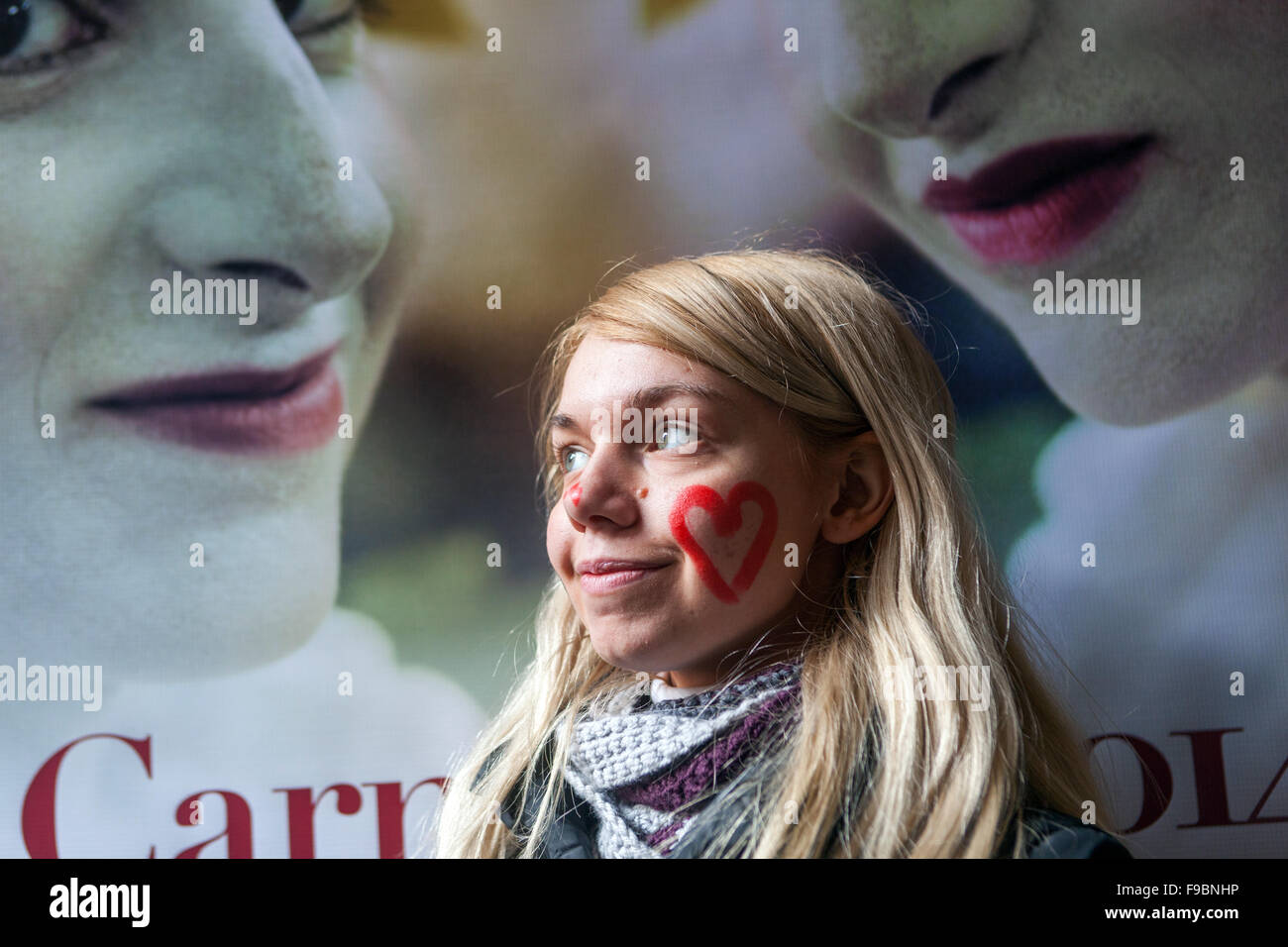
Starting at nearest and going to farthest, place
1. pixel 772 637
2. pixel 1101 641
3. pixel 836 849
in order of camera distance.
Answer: pixel 836 849
pixel 772 637
pixel 1101 641

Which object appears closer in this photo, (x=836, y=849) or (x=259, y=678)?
(x=836, y=849)

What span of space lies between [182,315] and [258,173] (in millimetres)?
373

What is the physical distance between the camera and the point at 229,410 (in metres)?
2.54

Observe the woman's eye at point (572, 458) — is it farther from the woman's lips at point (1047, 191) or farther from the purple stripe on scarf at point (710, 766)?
the woman's lips at point (1047, 191)

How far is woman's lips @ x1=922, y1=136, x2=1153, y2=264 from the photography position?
96.1 inches

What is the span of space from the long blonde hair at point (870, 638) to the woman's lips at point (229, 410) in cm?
103

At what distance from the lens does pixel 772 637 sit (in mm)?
1622

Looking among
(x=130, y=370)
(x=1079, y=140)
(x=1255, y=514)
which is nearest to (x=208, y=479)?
(x=130, y=370)

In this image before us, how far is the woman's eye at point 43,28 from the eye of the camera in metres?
2.52

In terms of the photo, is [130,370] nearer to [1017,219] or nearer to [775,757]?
[775,757]

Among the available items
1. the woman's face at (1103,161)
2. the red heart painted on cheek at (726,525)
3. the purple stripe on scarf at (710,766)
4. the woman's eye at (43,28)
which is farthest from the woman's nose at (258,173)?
the purple stripe on scarf at (710,766)

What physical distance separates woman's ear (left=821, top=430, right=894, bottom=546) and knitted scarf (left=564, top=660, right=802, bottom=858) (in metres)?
0.21

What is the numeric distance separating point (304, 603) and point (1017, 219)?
185 cm

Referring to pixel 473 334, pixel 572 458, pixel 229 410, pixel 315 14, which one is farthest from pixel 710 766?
pixel 315 14
